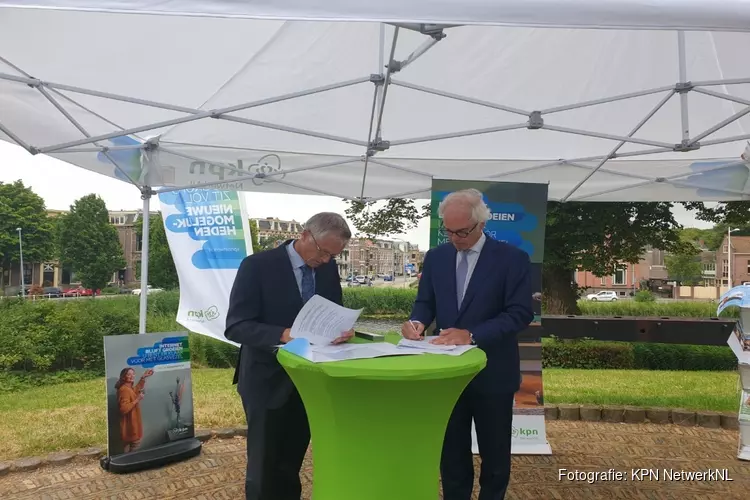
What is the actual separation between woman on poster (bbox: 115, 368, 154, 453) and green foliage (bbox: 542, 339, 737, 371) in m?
8.05

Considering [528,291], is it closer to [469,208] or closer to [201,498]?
[469,208]

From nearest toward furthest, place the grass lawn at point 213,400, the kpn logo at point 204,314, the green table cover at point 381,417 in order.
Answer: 1. the green table cover at point 381,417
2. the grass lawn at point 213,400
3. the kpn logo at point 204,314

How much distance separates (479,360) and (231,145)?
3.30 meters

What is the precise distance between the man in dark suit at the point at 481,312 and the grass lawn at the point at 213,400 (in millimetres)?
3341

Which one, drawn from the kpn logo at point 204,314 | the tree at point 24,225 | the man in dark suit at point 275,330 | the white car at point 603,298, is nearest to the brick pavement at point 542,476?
the man in dark suit at point 275,330

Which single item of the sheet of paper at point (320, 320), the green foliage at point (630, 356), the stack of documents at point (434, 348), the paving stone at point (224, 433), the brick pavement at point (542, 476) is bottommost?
the green foliage at point (630, 356)

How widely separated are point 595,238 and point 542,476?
7344 millimetres

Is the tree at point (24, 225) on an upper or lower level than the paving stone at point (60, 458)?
upper

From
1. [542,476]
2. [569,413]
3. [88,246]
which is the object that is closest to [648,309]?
[569,413]

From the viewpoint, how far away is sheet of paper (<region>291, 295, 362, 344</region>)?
1.98 m

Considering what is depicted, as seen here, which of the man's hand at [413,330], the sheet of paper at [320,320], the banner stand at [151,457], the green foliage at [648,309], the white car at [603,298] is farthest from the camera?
the white car at [603,298]

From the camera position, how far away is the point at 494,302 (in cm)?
245

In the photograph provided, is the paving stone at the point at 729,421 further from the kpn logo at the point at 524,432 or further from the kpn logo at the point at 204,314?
the kpn logo at the point at 204,314

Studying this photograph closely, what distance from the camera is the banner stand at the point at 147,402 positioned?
400 centimetres
